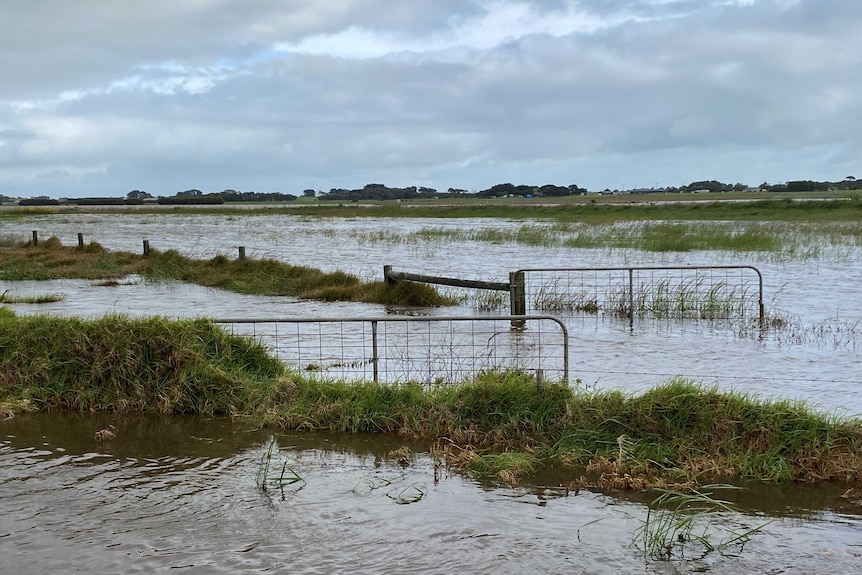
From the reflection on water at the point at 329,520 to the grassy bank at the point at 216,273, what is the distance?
1290 cm

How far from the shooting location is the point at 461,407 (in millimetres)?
9031

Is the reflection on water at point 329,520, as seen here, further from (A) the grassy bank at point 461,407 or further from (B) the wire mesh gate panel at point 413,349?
(B) the wire mesh gate panel at point 413,349

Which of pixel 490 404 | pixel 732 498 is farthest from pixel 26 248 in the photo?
pixel 732 498

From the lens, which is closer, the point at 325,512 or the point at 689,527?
the point at 689,527

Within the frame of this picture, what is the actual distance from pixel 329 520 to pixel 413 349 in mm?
7514

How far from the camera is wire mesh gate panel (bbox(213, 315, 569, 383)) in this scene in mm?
10664

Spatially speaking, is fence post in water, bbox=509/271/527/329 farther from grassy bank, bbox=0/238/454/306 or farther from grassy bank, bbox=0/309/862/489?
grassy bank, bbox=0/309/862/489

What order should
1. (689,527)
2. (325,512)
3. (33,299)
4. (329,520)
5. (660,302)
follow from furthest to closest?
(33,299) < (660,302) < (325,512) < (329,520) < (689,527)

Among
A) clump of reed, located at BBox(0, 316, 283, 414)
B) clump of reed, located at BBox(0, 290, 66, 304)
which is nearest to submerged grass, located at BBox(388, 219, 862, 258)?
clump of reed, located at BBox(0, 290, 66, 304)

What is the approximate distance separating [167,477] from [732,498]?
5208 millimetres

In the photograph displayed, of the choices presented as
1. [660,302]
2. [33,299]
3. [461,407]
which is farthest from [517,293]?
[33,299]

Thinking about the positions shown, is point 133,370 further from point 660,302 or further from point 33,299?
point 33,299

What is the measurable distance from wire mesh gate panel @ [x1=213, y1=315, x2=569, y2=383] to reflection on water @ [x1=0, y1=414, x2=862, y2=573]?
2.16 meters

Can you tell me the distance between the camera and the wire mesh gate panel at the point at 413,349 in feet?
35.0
